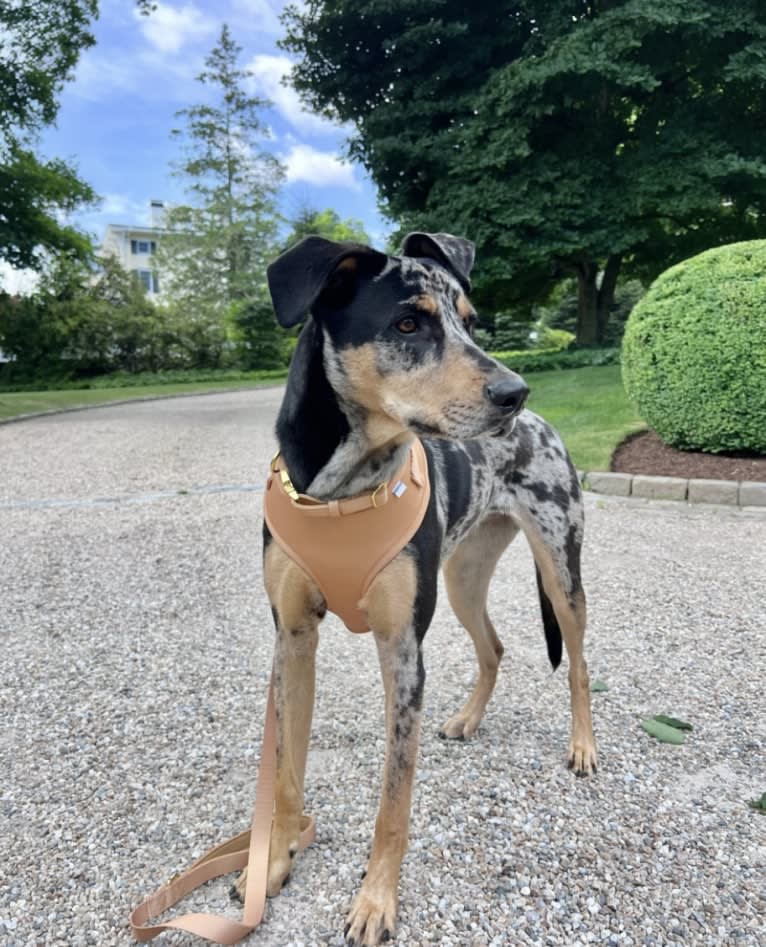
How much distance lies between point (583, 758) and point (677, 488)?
16.5 ft

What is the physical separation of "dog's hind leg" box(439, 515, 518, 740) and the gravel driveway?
8.4 inches

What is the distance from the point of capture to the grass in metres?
8.93

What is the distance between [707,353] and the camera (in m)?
7.71

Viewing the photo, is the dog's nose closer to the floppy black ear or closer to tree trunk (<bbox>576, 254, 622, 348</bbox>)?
the floppy black ear

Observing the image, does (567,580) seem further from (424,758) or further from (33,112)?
(33,112)

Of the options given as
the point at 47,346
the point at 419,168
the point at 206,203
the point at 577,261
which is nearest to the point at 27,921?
the point at 419,168

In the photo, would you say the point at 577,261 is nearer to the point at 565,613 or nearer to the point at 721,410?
the point at 721,410

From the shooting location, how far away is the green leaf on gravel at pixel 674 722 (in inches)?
127

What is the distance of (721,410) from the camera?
775cm

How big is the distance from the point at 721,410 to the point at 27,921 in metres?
7.78

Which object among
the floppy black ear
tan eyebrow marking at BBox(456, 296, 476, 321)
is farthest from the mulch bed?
tan eyebrow marking at BBox(456, 296, 476, 321)

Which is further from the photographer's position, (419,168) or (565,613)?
(419,168)

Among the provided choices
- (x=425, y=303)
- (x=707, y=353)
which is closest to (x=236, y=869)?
(x=425, y=303)

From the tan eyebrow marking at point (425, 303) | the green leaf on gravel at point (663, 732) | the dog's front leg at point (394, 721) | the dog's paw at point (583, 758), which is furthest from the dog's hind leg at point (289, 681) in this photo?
the green leaf on gravel at point (663, 732)
